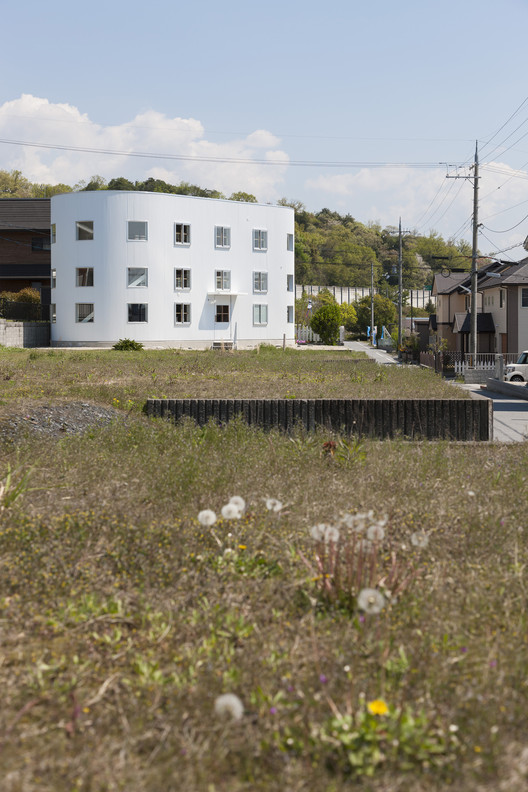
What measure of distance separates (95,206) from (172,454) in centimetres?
4201

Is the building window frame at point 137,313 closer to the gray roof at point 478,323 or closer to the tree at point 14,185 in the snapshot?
the gray roof at point 478,323

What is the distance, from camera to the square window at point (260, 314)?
178ft

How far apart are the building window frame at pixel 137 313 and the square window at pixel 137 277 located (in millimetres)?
1187

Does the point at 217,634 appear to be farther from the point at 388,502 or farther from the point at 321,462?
the point at 321,462

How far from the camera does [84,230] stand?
162 ft

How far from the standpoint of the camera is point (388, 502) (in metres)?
7.63

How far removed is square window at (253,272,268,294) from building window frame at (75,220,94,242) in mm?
11593

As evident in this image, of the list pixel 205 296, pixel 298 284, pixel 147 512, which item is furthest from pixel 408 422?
pixel 298 284

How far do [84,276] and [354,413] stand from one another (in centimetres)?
3842

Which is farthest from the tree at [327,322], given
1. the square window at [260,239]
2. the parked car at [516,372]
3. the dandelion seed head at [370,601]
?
the dandelion seed head at [370,601]

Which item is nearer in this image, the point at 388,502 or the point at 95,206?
the point at 388,502

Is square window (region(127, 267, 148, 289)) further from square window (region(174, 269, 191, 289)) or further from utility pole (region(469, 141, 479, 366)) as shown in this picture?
utility pole (region(469, 141, 479, 366))

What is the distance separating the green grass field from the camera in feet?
11.4

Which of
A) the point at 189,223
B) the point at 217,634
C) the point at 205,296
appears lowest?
the point at 217,634
